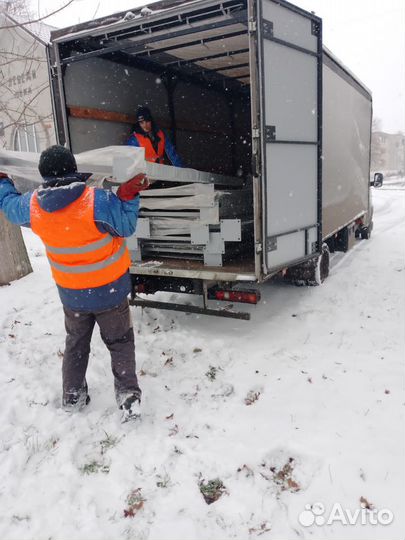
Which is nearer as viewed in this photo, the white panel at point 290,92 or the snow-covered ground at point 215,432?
the snow-covered ground at point 215,432

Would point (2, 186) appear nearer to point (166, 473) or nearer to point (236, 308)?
point (166, 473)

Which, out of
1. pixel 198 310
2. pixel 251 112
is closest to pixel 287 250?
pixel 198 310

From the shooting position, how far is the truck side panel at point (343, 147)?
5672 millimetres

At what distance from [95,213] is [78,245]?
10.5 inches

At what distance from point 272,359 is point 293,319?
1.11 meters

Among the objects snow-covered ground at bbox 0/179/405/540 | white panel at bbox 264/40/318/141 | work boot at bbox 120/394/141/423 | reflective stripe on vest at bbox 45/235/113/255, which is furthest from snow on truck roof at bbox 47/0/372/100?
work boot at bbox 120/394/141/423

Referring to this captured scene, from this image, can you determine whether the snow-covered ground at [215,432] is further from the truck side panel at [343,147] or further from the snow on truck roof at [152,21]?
the snow on truck roof at [152,21]

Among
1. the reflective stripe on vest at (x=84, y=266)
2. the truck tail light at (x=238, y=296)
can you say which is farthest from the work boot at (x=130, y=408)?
the truck tail light at (x=238, y=296)

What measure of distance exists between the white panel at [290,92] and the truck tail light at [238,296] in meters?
1.58

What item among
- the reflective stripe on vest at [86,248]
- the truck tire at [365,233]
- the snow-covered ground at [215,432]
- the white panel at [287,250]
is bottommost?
the snow-covered ground at [215,432]

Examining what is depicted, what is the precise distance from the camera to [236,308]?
5797 millimetres

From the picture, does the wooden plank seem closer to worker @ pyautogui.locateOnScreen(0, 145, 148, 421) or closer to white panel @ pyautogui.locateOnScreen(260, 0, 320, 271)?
worker @ pyautogui.locateOnScreen(0, 145, 148, 421)

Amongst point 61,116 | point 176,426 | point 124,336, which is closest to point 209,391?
point 176,426

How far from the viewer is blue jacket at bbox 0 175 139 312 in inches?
114
